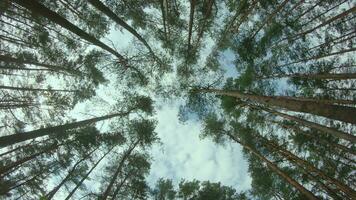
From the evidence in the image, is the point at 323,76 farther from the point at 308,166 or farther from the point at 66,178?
the point at 66,178

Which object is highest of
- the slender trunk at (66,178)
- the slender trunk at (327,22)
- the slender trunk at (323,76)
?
the slender trunk at (327,22)

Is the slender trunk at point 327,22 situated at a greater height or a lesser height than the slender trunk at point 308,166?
greater

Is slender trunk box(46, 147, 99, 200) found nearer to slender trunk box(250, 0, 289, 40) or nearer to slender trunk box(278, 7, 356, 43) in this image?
slender trunk box(250, 0, 289, 40)

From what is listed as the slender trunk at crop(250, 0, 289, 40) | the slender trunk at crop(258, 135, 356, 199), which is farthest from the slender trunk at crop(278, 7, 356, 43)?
the slender trunk at crop(258, 135, 356, 199)

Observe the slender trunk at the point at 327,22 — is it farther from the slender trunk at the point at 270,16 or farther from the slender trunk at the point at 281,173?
the slender trunk at the point at 281,173

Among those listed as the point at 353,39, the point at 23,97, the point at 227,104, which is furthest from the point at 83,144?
the point at 353,39

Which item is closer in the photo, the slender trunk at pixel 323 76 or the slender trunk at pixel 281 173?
the slender trunk at pixel 281 173

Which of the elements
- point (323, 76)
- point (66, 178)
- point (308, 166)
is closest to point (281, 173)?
point (308, 166)

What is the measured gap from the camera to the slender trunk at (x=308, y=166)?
9.28 metres

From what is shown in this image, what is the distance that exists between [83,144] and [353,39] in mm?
12447

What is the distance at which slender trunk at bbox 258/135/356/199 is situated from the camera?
928 centimetres

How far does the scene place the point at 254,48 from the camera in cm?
1600

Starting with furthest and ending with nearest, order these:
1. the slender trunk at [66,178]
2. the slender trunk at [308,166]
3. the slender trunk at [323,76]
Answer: the slender trunk at [66,178] < the slender trunk at [323,76] < the slender trunk at [308,166]

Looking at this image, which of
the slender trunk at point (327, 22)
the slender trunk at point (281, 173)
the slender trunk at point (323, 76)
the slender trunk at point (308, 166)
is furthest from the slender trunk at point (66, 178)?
the slender trunk at point (327, 22)
